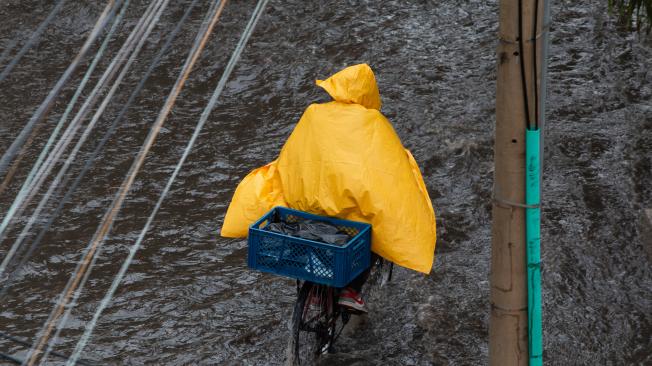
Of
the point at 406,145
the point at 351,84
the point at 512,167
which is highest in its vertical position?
the point at 512,167

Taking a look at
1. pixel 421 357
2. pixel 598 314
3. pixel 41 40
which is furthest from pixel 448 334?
pixel 41 40

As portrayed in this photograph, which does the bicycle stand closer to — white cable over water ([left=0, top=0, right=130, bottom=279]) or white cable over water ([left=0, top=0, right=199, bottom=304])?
white cable over water ([left=0, top=0, right=199, bottom=304])

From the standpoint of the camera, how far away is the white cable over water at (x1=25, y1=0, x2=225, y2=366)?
6.73 metres

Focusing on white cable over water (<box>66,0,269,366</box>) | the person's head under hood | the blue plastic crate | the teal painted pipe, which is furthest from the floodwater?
the teal painted pipe

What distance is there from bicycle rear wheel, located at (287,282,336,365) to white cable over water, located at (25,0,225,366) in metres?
1.84

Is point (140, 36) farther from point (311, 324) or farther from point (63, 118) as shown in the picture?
point (311, 324)

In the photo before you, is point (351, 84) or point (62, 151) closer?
point (351, 84)

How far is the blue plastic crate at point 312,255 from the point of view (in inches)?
205

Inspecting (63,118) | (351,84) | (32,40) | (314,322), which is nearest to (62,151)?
(63,118)

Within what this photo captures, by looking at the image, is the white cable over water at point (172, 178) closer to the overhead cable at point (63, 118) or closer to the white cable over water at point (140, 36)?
the white cable over water at point (140, 36)

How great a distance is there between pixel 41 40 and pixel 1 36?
585 millimetres

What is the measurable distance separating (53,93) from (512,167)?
796 centimetres

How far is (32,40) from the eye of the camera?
39.3ft

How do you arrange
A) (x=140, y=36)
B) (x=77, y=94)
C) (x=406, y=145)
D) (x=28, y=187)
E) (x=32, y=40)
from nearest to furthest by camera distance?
1. (x=28, y=187)
2. (x=406, y=145)
3. (x=77, y=94)
4. (x=32, y=40)
5. (x=140, y=36)
